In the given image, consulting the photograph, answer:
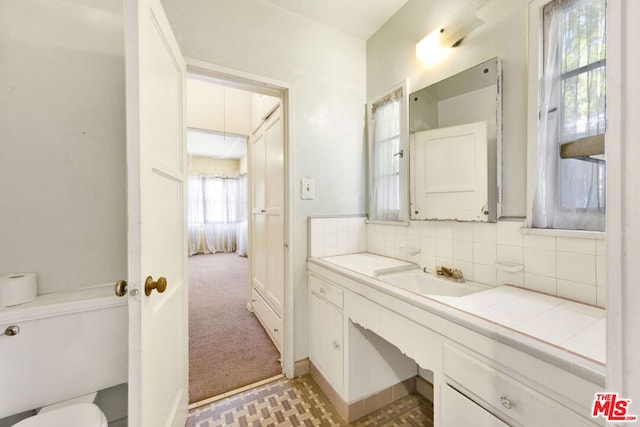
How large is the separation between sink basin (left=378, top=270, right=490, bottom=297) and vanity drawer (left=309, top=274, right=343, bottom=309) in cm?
28

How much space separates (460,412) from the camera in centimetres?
86

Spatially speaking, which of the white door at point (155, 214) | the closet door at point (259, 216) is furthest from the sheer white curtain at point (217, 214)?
the white door at point (155, 214)

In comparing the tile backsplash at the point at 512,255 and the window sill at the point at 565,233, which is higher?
the window sill at the point at 565,233

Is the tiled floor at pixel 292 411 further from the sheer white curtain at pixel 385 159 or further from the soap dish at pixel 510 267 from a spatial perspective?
the sheer white curtain at pixel 385 159

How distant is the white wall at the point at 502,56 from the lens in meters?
1.16

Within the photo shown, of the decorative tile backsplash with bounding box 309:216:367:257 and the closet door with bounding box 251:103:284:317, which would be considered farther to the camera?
the closet door with bounding box 251:103:284:317

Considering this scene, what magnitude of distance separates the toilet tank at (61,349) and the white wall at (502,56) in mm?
1882

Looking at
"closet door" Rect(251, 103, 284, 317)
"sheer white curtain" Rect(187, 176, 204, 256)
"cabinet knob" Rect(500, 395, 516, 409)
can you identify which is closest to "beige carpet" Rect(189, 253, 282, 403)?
"closet door" Rect(251, 103, 284, 317)

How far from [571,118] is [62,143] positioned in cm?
219

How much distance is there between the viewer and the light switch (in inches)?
73.0

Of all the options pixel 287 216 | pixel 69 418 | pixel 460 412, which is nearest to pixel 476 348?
pixel 460 412

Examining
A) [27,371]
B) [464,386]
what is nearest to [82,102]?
[27,371]

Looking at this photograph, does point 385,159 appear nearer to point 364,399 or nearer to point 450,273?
point 450,273

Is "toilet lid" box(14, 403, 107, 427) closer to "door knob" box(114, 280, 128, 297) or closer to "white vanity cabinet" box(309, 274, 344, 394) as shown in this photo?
"door knob" box(114, 280, 128, 297)
